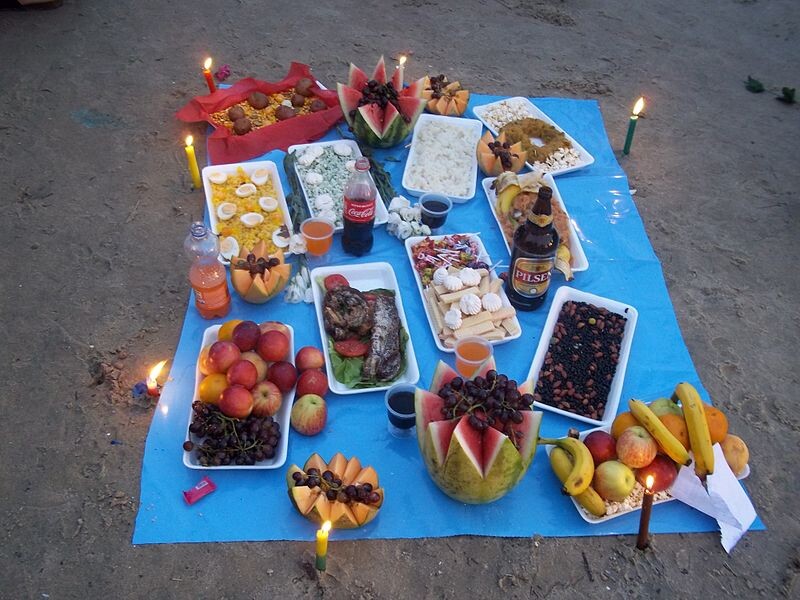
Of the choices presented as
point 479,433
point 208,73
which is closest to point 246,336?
point 479,433

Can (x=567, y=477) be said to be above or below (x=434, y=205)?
below

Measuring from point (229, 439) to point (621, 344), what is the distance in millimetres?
2448

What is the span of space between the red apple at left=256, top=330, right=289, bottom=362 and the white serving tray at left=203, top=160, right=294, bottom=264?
1.20 meters

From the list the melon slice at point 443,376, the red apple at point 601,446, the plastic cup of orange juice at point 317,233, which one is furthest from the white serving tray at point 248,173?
the red apple at point 601,446

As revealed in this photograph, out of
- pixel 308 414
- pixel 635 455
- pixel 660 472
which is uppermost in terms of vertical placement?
pixel 635 455

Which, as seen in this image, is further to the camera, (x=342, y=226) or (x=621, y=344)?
(x=342, y=226)

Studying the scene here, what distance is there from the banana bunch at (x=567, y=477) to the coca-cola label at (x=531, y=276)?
1.12 meters

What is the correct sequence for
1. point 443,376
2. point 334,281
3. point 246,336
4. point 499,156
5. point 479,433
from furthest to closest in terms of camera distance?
point 499,156
point 334,281
point 246,336
point 443,376
point 479,433

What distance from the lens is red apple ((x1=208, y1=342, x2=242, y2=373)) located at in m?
3.38

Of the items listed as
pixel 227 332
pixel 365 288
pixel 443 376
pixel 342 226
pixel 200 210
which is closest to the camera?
pixel 443 376

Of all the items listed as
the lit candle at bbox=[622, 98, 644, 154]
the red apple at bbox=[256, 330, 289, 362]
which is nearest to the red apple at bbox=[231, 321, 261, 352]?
the red apple at bbox=[256, 330, 289, 362]

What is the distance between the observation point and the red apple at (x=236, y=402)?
10.4 feet

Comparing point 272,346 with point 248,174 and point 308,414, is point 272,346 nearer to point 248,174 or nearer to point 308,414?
point 308,414

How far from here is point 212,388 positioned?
3309 mm
